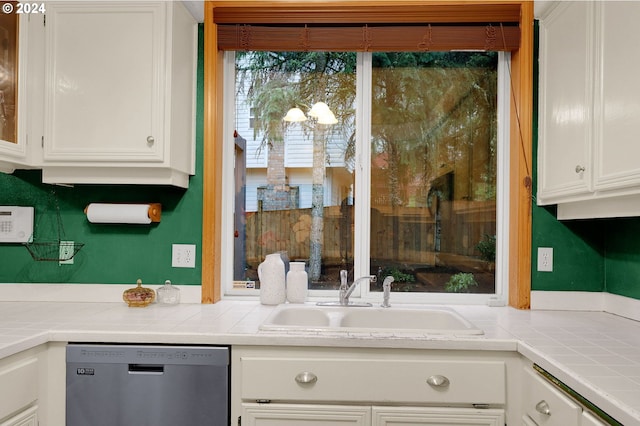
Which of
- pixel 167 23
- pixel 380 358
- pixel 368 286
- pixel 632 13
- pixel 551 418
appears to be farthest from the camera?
pixel 368 286

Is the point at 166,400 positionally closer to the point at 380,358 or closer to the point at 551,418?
the point at 380,358

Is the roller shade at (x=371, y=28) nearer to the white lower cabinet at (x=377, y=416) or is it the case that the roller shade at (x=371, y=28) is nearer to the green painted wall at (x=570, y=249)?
the green painted wall at (x=570, y=249)

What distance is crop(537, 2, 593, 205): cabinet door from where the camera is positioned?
147 cm

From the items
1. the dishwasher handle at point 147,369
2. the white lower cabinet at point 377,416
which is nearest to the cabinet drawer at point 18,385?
the dishwasher handle at point 147,369

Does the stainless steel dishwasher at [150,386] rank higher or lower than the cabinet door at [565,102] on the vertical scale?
lower

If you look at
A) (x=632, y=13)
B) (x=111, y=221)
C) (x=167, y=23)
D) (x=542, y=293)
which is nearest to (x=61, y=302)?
(x=111, y=221)

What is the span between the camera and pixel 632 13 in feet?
Result: 4.10

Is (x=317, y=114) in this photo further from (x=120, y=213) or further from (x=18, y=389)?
(x=18, y=389)

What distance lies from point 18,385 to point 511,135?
228cm

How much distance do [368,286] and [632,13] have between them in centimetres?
→ 150

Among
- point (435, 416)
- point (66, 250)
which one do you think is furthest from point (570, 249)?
point (66, 250)

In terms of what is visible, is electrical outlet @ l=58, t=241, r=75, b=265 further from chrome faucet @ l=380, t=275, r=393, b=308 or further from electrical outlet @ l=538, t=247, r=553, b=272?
electrical outlet @ l=538, t=247, r=553, b=272

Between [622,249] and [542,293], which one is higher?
[622,249]

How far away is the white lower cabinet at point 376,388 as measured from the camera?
1.34 metres
